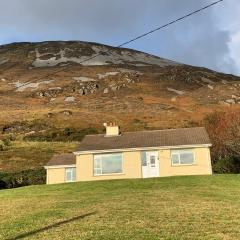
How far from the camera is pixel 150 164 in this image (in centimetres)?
3938

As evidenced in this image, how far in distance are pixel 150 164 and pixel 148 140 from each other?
8.52ft

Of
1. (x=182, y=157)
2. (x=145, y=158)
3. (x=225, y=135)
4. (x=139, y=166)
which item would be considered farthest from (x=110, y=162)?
(x=225, y=135)

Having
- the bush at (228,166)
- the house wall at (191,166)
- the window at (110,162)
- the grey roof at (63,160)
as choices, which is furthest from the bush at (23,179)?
the bush at (228,166)

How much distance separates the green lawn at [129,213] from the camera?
12.7 m

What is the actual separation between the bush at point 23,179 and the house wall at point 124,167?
28.6ft

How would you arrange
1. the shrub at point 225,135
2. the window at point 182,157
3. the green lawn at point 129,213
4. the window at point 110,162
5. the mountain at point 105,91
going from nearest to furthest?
1. the green lawn at point 129,213
2. the window at point 182,157
3. the window at point 110,162
4. the shrub at point 225,135
5. the mountain at point 105,91

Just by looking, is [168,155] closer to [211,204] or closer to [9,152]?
[211,204]

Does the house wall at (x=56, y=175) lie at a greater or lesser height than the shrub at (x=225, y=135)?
lesser

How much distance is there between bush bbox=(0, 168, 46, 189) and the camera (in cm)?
4459

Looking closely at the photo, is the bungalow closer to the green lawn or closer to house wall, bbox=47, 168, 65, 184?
house wall, bbox=47, 168, 65, 184

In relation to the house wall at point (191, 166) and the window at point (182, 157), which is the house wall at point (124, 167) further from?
the window at point (182, 157)

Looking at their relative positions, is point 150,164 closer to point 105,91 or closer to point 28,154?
point 28,154

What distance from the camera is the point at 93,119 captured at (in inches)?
4193

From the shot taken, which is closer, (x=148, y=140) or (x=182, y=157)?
(x=182, y=157)
